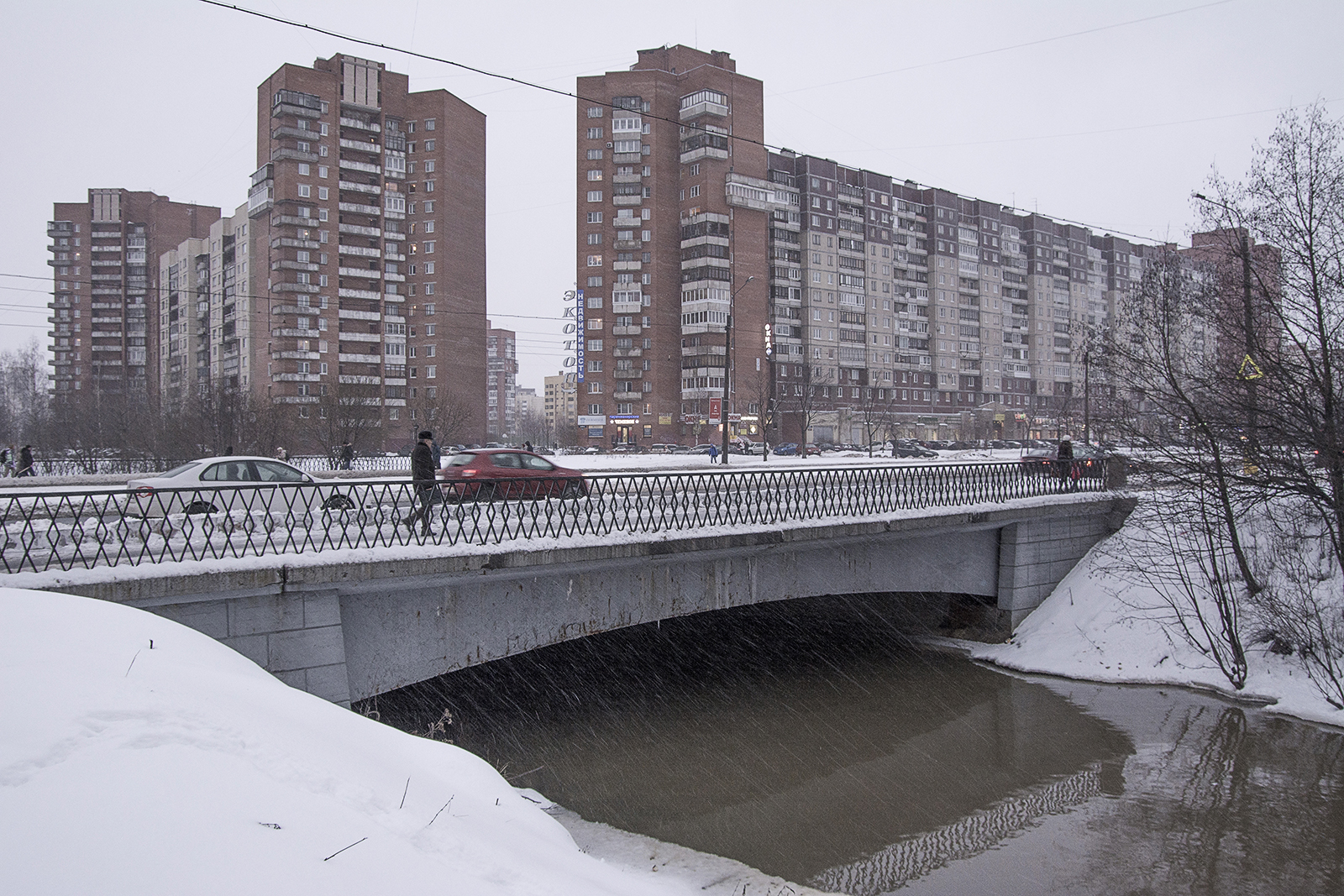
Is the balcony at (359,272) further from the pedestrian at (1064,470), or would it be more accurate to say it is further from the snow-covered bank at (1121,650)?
the snow-covered bank at (1121,650)

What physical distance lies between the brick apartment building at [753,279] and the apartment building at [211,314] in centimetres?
3287

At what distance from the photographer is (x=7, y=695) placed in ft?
14.4

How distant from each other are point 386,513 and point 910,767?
8.48m

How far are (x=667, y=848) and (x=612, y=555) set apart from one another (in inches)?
148

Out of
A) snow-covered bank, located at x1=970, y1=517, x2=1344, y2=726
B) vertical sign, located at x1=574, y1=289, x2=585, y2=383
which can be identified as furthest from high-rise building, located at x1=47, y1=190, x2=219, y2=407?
snow-covered bank, located at x1=970, y1=517, x2=1344, y2=726

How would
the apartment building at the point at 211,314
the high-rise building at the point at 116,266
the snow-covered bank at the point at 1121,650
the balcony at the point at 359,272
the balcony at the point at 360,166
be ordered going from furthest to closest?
the high-rise building at the point at 116,266 → the apartment building at the point at 211,314 → the balcony at the point at 359,272 → the balcony at the point at 360,166 → the snow-covered bank at the point at 1121,650

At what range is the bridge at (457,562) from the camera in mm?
8484

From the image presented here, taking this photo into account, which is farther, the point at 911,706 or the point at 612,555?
the point at 911,706

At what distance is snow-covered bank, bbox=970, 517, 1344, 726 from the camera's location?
1548 centimetres

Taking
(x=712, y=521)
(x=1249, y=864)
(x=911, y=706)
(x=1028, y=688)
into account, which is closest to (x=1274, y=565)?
(x=1028, y=688)

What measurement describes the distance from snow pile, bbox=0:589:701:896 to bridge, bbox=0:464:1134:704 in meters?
1.82

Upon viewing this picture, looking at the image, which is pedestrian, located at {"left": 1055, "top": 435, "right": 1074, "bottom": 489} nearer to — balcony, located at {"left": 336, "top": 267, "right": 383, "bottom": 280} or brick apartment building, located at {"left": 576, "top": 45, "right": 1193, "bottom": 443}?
brick apartment building, located at {"left": 576, "top": 45, "right": 1193, "bottom": 443}

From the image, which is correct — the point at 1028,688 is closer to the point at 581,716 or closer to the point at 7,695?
the point at 581,716

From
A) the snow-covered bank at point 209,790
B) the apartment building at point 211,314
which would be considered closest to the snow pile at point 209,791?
the snow-covered bank at point 209,790
